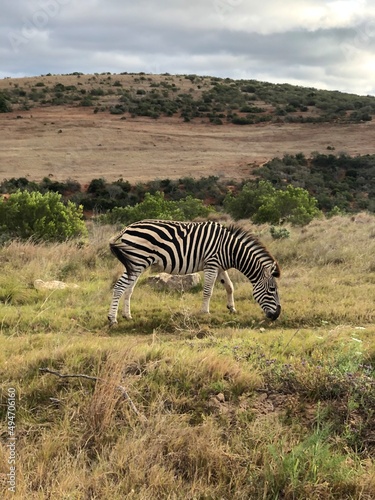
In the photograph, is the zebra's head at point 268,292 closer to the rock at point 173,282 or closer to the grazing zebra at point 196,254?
the grazing zebra at point 196,254

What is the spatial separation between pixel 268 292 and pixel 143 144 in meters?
48.6

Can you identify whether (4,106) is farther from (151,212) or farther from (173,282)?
(173,282)

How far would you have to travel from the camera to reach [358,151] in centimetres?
5153

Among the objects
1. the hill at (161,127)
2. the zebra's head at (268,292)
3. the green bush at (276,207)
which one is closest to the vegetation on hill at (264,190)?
the green bush at (276,207)

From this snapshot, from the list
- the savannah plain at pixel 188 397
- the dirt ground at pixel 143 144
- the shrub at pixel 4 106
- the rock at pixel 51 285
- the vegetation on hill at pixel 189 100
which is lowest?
the rock at pixel 51 285

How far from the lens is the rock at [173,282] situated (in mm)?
10023

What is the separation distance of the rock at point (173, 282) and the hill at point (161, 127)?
3144 centimetres

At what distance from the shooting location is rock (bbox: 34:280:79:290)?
965 cm

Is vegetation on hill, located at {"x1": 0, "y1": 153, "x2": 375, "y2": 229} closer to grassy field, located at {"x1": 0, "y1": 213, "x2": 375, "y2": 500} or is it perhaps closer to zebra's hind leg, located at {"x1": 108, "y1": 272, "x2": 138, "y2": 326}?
zebra's hind leg, located at {"x1": 108, "y1": 272, "x2": 138, "y2": 326}

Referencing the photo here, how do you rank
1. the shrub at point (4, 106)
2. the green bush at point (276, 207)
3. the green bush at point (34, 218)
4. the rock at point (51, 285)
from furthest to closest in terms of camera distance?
the shrub at point (4, 106), the green bush at point (276, 207), the green bush at point (34, 218), the rock at point (51, 285)

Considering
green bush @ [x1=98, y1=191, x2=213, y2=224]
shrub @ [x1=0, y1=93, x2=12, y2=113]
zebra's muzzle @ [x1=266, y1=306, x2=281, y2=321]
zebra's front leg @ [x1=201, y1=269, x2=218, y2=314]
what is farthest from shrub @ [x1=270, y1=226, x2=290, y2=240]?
shrub @ [x1=0, y1=93, x2=12, y2=113]

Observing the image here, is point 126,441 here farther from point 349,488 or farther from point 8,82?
point 8,82

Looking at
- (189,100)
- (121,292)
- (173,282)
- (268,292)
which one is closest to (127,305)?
(121,292)

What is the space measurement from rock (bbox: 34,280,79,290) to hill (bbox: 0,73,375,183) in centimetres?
3143
